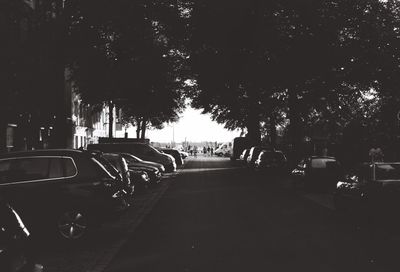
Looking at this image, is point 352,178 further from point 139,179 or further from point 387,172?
point 139,179

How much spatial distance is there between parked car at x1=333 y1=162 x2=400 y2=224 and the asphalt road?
436 millimetres

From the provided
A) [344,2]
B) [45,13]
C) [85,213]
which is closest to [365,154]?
[344,2]

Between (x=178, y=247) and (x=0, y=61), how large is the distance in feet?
36.2

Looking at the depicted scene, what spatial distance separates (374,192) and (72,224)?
5.79 metres

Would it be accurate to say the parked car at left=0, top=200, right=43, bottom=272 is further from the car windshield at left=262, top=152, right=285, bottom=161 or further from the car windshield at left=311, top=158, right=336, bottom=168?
the car windshield at left=262, top=152, right=285, bottom=161

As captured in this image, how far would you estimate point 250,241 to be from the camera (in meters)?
11.2

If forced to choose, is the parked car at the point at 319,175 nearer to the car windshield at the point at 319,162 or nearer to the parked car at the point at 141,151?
the car windshield at the point at 319,162

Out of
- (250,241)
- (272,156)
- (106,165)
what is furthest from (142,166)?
(250,241)

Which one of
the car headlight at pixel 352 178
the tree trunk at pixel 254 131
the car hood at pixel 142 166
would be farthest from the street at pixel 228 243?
the tree trunk at pixel 254 131

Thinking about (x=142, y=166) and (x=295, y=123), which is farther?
(x=295, y=123)

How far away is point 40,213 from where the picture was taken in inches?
432

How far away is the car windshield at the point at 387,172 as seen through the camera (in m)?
13.5

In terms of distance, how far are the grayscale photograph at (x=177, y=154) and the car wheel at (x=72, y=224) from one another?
0.07 ft

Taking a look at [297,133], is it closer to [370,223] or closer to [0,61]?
[0,61]
